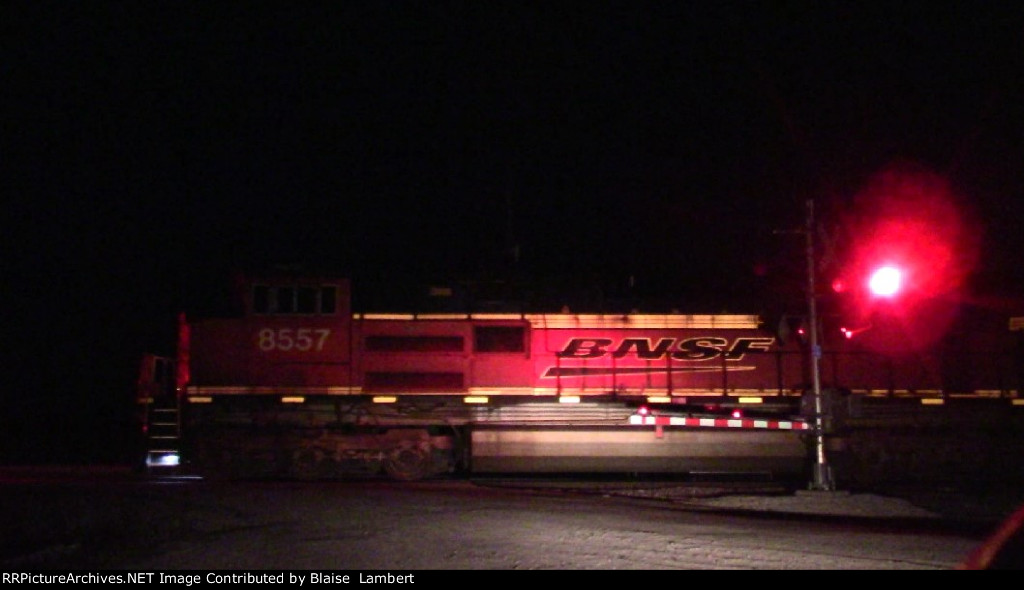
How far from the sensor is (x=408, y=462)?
57.2 feet

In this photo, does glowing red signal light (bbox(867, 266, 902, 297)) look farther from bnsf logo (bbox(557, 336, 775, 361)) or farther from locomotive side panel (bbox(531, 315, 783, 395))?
bnsf logo (bbox(557, 336, 775, 361))

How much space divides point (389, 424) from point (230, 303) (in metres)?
3.91

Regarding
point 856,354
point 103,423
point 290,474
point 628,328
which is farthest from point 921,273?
point 103,423

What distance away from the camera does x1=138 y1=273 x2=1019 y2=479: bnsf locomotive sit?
1719 cm

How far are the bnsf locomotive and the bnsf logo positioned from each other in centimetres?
3

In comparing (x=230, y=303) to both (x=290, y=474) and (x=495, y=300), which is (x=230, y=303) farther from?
A: (x=495, y=300)

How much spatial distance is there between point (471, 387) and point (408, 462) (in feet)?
6.32

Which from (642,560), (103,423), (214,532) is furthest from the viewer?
(103,423)

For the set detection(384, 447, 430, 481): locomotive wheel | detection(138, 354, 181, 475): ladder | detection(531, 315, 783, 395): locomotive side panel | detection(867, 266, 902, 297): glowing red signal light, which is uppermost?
detection(867, 266, 902, 297): glowing red signal light

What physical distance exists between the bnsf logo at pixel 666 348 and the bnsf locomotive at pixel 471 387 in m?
0.03

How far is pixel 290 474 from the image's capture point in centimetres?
1739

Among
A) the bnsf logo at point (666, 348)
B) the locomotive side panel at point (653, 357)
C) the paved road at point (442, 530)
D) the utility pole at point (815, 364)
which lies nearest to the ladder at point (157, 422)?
the paved road at point (442, 530)

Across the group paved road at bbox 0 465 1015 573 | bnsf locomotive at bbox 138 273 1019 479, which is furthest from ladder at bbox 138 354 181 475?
paved road at bbox 0 465 1015 573

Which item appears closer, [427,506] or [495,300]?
[427,506]
